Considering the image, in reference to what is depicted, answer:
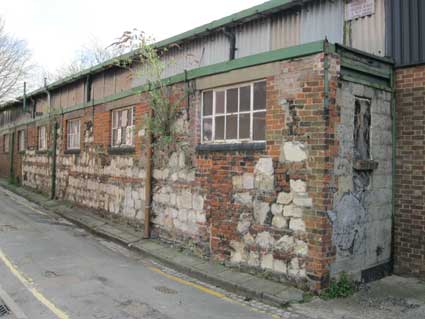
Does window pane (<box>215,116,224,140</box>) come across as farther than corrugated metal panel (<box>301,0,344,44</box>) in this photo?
Yes

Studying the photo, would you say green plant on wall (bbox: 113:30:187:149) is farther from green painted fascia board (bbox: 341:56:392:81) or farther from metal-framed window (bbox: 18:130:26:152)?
metal-framed window (bbox: 18:130:26:152)

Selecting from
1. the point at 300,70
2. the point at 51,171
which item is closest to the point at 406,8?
the point at 300,70

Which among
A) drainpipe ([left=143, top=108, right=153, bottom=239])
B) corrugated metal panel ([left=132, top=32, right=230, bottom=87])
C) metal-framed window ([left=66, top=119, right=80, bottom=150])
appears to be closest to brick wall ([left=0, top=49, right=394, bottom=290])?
drainpipe ([left=143, top=108, right=153, bottom=239])

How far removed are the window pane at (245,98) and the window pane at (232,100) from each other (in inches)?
5.4

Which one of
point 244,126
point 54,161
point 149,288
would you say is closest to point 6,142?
point 54,161

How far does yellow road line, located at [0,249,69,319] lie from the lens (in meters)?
5.59

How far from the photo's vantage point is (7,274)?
726 centimetres

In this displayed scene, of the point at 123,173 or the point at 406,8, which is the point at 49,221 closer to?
the point at 123,173

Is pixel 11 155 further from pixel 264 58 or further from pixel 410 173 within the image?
pixel 410 173

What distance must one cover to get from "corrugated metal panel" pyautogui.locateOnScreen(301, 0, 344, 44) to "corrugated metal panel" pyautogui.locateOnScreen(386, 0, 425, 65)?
864mm

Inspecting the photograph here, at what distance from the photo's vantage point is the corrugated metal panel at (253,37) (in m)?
9.17

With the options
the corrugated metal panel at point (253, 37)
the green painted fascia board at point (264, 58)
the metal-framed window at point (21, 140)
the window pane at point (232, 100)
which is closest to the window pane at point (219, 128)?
A: the window pane at point (232, 100)

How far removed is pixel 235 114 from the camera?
25.8ft

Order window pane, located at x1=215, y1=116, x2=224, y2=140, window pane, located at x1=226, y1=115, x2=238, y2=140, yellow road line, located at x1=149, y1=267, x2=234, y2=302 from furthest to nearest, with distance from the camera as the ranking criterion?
1. window pane, located at x1=215, y1=116, x2=224, y2=140
2. window pane, located at x1=226, y1=115, x2=238, y2=140
3. yellow road line, located at x1=149, y1=267, x2=234, y2=302
